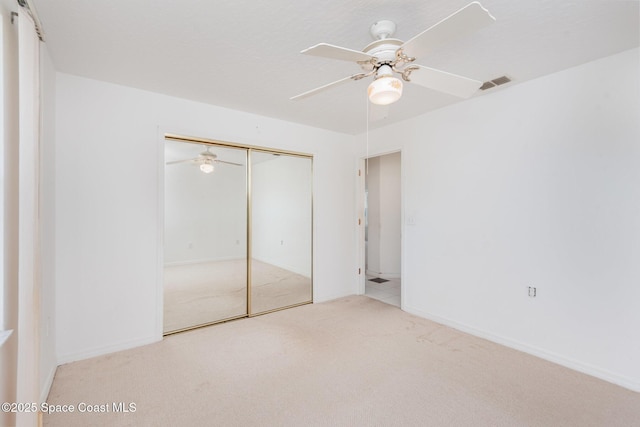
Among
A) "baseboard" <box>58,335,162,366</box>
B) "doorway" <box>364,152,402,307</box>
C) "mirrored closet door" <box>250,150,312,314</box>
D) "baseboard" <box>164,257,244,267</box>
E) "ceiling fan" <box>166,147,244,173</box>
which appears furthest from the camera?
"doorway" <box>364,152,402,307</box>

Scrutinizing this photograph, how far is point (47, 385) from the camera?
1967mm

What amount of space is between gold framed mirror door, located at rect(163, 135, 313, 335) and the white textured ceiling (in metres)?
0.84

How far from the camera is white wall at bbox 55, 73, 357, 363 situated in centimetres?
236

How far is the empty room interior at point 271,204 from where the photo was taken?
1.59m

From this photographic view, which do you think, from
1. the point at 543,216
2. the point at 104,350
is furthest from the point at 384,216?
the point at 104,350

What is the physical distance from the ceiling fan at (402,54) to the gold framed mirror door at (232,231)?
6.89 ft

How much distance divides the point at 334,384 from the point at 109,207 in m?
Answer: 2.43

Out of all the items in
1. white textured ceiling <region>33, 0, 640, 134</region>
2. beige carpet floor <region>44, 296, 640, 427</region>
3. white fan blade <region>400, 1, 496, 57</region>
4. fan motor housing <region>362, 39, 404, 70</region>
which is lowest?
beige carpet floor <region>44, 296, 640, 427</region>

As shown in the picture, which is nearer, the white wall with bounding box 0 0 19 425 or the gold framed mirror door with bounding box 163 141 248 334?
the white wall with bounding box 0 0 19 425

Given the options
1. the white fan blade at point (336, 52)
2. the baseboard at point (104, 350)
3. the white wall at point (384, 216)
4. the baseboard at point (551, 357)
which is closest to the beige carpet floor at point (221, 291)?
the baseboard at point (104, 350)

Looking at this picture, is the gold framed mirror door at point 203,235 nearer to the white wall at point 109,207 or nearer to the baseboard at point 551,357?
the white wall at point 109,207

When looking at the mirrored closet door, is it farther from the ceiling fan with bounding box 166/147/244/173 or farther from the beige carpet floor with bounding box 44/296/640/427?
the beige carpet floor with bounding box 44/296/640/427

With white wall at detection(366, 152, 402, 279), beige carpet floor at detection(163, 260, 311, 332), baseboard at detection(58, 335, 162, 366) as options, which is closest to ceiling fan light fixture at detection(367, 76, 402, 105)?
beige carpet floor at detection(163, 260, 311, 332)

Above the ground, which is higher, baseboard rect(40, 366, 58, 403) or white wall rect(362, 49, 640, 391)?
white wall rect(362, 49, 640, 391)
